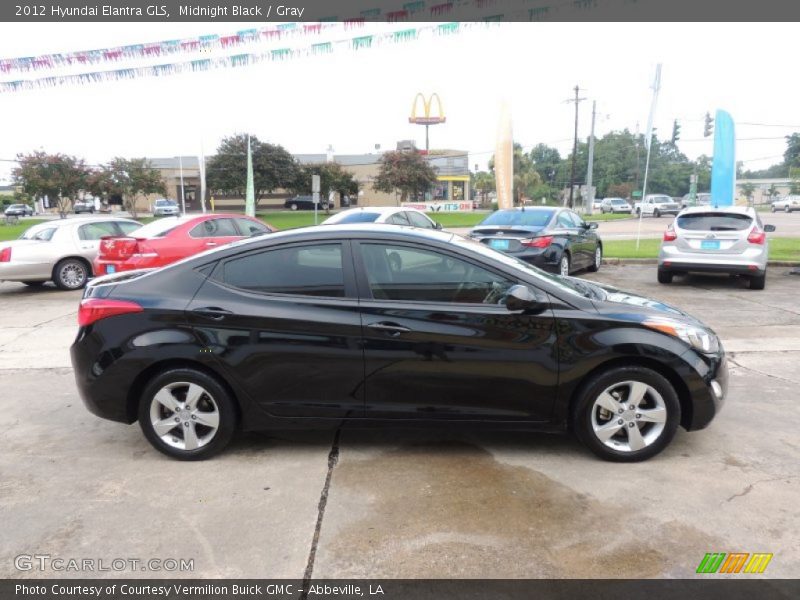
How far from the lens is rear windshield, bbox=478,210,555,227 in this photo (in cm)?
1055

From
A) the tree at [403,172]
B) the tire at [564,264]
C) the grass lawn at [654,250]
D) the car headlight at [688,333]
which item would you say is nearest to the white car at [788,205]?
the tree at [403,172]

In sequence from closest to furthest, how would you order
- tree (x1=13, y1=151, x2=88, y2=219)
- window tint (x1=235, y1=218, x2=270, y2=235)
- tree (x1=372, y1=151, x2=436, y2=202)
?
window tint (x1=235, y1=218, x2=270, y2=235) → tree (x1=13, y1=151, x2=88, y2=219) → tree (x1=372, y1=151, x2=436, y2=202)

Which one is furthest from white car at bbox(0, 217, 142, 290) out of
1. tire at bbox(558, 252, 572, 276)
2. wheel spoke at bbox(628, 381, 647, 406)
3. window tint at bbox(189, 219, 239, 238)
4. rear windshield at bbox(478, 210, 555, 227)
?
wheel spoke at bbox(628, 381, 647, 406)

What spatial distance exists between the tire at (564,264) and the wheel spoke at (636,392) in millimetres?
6862

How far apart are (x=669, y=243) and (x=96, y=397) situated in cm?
990

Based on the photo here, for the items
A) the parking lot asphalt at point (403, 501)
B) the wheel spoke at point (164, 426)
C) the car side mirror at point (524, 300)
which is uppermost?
the car side mirror at point (524, 300)

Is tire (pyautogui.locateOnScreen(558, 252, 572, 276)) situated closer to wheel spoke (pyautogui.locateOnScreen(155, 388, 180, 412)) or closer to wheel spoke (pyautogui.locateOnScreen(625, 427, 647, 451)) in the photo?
wheel spoke (pyautogui.locateOnScreen(625, 427, 647, 451))

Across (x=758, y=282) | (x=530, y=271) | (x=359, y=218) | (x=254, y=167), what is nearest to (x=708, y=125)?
(x=758, y=282)

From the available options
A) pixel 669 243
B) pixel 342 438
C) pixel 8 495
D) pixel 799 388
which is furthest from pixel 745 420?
pixel 669 243

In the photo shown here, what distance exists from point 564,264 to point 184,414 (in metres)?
8.24

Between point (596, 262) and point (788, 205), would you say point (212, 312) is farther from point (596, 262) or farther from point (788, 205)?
point (788, 205)

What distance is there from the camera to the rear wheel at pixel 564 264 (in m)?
10.4

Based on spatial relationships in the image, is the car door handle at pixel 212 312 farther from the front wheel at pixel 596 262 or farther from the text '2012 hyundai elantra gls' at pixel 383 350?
the front wheel at pixel 596 262

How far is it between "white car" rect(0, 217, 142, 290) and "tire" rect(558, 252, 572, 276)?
8.26 metres
